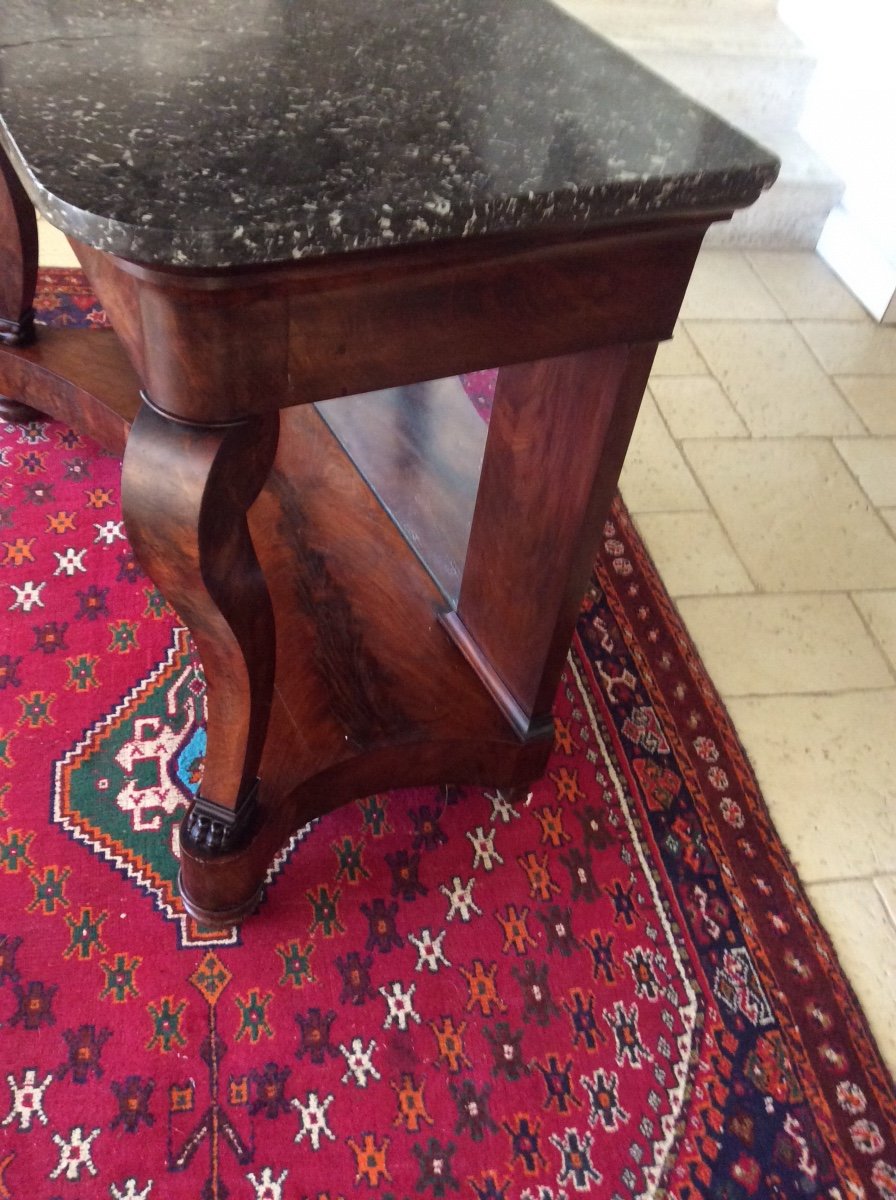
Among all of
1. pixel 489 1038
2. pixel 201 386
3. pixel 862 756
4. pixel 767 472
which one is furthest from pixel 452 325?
pixel 767 472

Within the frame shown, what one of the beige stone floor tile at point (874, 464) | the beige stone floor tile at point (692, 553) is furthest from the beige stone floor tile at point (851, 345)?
the beige stone floor tile at point (692, 553)

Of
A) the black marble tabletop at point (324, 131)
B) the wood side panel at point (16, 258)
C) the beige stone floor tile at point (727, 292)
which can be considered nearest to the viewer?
the black marble tabletop at point (324, 131)

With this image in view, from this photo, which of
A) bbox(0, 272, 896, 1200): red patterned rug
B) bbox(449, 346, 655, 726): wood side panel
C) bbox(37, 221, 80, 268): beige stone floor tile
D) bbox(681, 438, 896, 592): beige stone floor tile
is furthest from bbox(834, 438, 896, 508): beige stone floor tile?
bbox(37, 221, 80, 268): beige stone floor tile

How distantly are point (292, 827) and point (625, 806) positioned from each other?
464mm

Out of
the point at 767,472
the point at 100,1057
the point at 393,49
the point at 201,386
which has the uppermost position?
the point at 393,49

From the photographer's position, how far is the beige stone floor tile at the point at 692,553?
1700mm

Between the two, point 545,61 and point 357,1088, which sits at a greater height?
point 545,61

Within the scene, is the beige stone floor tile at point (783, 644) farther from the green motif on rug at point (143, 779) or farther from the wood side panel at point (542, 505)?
the green motif on rug at point (143, 779)

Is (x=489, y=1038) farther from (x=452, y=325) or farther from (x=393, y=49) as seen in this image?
(x=393, y=49)

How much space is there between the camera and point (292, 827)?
3.70 feet

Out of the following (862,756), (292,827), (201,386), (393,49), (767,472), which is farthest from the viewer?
(767,472)

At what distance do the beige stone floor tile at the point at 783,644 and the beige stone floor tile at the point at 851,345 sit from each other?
0.80m

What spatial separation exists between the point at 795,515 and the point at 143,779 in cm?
127

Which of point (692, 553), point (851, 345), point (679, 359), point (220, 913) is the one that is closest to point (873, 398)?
point (851, 345)
